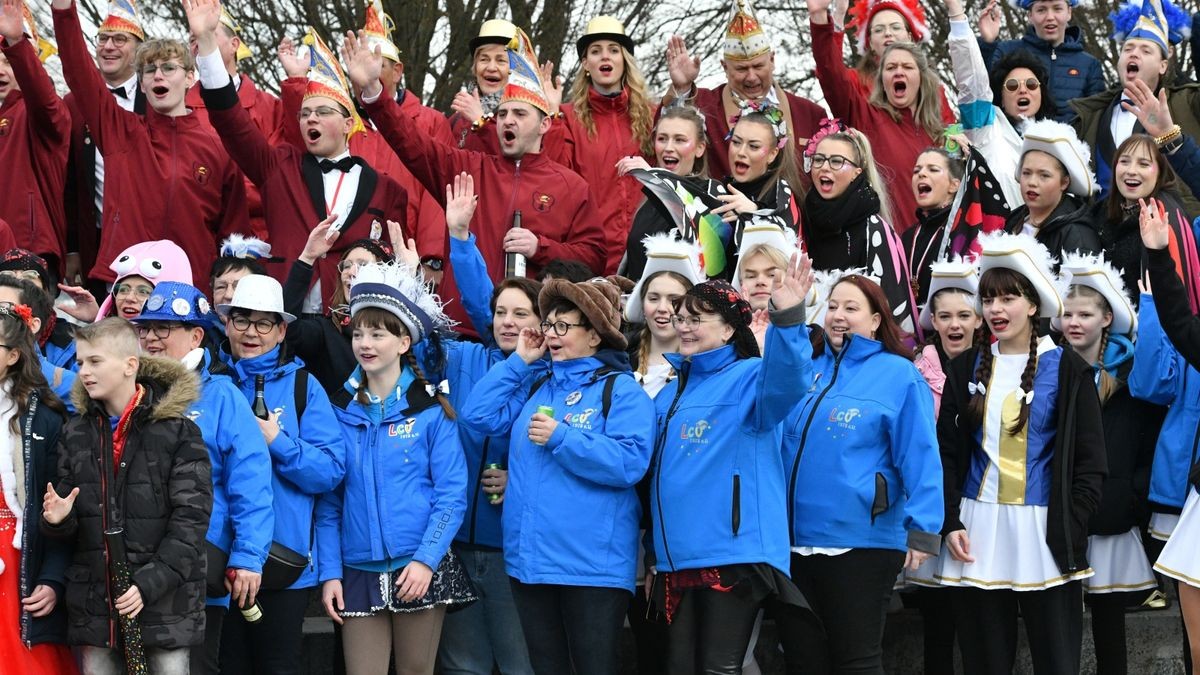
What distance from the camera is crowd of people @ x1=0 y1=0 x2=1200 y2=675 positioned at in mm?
5871

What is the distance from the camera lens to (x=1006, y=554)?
639 cm

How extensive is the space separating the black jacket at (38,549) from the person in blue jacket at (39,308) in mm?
358

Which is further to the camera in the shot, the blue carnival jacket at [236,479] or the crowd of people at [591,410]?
the blue carnival jacket at [236,479]

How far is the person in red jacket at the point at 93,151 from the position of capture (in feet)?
29.4

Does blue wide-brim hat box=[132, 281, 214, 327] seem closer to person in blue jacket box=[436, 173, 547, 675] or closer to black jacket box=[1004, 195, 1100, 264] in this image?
person in blue jacket box=[436, 173, 547, 675]

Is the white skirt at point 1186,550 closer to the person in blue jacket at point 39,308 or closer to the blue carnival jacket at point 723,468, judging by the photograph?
the blue carnival jacket at point 723,468

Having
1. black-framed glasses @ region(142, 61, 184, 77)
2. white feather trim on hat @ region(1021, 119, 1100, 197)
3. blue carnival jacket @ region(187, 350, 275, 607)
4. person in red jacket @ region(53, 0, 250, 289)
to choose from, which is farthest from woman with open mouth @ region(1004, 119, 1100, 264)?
black-framed glasses @ region(142, 61, 184, 77)

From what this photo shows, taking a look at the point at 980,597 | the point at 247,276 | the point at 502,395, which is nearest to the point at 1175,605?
the point at 980,597

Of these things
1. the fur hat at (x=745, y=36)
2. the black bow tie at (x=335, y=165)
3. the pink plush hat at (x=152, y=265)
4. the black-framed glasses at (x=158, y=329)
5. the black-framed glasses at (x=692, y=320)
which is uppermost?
the fur hat at (x=745, y=36)

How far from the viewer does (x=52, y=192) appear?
349 inches

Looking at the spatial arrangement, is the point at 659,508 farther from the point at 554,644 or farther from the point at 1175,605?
the point at 1175,605

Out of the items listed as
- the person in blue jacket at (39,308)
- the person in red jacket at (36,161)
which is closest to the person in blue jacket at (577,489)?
the person in blue jacket at (39,308)

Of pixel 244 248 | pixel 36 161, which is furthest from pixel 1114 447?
pixel 36 161

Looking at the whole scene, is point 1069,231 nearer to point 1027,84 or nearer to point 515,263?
point 1027,84
